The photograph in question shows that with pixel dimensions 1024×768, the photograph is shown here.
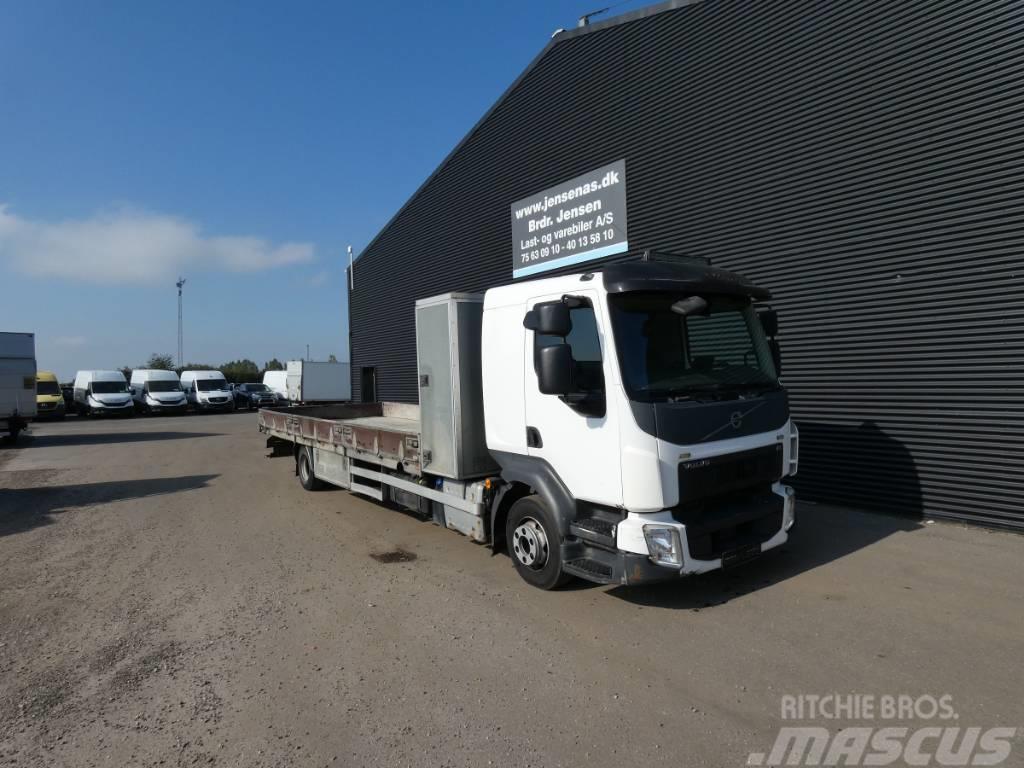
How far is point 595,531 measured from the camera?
453 centimetres

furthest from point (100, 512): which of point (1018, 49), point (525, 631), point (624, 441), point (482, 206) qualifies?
point (1018, 49)

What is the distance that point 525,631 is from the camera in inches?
172

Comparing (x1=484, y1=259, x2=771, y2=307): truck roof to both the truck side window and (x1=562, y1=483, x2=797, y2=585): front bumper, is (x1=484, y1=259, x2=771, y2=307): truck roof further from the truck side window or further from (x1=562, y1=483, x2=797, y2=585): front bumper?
(x1=562, y1=483, x2=797, y2=585): front bumper

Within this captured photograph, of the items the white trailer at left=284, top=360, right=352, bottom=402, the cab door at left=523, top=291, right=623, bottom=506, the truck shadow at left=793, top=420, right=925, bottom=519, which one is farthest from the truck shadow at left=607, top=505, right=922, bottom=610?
the white trailer at left=284, top=360, right=352, bottom=402

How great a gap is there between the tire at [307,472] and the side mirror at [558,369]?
632 cm

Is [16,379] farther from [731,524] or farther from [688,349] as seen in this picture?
[731,524]

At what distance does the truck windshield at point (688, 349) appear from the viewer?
4.45 metres

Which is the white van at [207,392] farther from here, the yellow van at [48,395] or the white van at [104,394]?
the yellow van at [48,395]

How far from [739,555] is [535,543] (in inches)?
63.2

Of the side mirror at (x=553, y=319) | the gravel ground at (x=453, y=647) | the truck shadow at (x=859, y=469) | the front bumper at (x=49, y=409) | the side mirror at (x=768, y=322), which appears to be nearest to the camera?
the gravel ground at (x=453, y=647)

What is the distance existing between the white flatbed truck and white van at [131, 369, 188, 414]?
29.3m

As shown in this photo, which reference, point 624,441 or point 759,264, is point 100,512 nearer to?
point 624,441

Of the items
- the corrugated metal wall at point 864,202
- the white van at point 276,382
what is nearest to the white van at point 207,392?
the white van at point 276,382

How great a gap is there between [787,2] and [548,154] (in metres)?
5.30
